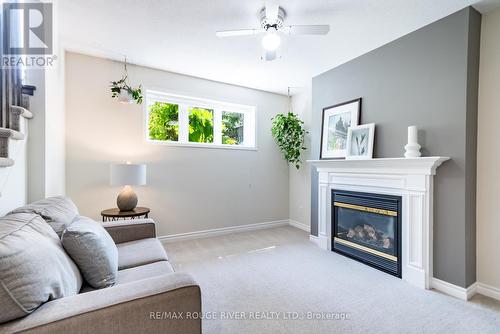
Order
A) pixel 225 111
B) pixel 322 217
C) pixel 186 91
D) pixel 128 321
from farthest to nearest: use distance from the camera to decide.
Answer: pixel 225 111, pixel 186 91, pixel 322 217, pixel 128 321

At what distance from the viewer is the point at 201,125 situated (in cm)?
385

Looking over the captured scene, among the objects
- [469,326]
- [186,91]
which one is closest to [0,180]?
[186,91]

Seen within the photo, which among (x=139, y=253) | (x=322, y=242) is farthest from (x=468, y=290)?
(x=139, y=253)

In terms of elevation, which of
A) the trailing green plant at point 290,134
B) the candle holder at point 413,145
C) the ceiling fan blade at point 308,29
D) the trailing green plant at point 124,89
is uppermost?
the ceiling fan blade at point 308,29

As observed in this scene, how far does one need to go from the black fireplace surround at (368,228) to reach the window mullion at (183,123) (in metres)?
2.34

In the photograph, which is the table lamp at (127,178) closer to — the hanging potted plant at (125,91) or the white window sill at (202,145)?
the white window sill at (202,145)

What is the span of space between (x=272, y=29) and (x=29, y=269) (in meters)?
2.26

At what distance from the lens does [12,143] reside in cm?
174

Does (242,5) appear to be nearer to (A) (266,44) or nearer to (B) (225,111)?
(A) (266,44)

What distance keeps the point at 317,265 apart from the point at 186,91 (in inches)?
118

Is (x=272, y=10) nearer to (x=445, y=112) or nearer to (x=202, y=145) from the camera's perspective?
(x=445, y=112)

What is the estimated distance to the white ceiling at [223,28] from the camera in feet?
6.64

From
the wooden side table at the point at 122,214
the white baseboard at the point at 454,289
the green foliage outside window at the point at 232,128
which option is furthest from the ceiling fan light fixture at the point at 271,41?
the white baseboard at the point at 454,289

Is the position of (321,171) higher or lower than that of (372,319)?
higher
